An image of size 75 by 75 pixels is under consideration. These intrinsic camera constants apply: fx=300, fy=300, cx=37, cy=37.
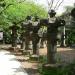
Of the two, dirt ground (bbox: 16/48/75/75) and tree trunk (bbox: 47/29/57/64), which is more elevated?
tree trunk (bbox: 47/29/57/64)

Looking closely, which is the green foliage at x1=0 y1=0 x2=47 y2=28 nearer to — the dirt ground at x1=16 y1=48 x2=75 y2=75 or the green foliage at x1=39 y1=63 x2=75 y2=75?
the dirt ground at x1=16 y1=48 x2=75 y2=75

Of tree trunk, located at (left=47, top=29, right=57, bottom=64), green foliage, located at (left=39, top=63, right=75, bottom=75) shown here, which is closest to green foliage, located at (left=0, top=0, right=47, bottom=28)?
tree trunk, located at (left=47, top=29, right=57, bottom=64)

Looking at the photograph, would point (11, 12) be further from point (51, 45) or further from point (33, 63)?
point (51, 45)

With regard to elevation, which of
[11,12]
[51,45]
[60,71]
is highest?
[11,12]

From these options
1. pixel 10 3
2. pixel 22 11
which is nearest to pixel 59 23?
pixel 10 3

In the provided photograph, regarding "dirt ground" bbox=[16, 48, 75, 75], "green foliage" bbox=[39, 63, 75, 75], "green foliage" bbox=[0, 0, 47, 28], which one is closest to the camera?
"green foliage" bbox=[39, 63, 75, 75]

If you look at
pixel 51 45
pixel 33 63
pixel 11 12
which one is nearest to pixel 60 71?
pixel 51 45

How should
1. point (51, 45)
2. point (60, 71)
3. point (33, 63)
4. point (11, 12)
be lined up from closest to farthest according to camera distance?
1. point (60, 71)
2. point (51, 45)
3. point (33, 63)
4. point (11, 12)

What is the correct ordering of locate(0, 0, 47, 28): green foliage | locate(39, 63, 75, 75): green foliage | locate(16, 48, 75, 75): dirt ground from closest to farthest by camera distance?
locate(39, 63, 75, 75): green foliage < locate(16, 48, 75, 75): dirt ground < locate(0, 0, 47, 28): green foliage

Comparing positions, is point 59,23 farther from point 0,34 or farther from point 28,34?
point 0,34

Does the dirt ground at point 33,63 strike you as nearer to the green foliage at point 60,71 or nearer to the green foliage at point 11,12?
the green foliage at point 60,71

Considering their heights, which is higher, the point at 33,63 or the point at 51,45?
the point at 51,45

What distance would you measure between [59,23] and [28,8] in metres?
18.5

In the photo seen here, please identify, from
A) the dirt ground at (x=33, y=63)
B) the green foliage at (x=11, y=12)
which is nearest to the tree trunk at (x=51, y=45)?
the dirt ground at (x=33, y=63)
